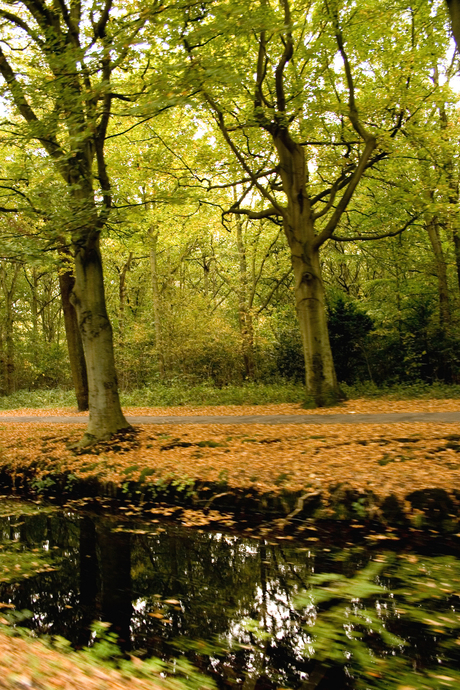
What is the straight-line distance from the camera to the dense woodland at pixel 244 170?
927cm

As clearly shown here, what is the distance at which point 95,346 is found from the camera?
416 inches

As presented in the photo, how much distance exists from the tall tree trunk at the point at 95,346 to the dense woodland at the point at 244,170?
1.3 inches

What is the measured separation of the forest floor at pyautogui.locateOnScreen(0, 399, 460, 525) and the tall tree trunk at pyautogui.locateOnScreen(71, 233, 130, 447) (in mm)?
518

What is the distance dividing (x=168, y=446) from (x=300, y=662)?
6.61 m

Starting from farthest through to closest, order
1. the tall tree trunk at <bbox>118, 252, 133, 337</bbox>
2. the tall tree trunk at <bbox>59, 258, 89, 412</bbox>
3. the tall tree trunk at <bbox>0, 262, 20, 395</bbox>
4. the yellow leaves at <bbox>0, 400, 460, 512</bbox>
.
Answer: the tall tree trunk at <bbox>0, 262, 20, 395</bbox> → the tall tree trunk at <bbox>118, 252, 133, 337</bbox> → the tall tree trunk at <bbox>59, 258, 89, 412</bbox> → the yellow leaves at <bbox>0, 400, 460, 512</bbox>

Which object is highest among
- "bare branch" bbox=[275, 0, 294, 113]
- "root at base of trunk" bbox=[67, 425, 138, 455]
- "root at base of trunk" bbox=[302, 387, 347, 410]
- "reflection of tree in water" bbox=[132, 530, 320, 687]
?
"bare branch" bbox=[275, 0, 294, 113]

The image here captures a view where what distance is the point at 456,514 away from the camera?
5711 millimetres

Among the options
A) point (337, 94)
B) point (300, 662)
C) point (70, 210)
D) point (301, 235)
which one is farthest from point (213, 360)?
point (300, 662)

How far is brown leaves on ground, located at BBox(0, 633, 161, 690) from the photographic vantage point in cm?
220

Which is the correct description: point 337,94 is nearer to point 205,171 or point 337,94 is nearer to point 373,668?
point 205,171

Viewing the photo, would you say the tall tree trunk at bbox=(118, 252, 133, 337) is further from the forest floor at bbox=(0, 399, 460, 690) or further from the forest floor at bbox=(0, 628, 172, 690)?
the forest floor at bbox=(0, 628, 172, 690)

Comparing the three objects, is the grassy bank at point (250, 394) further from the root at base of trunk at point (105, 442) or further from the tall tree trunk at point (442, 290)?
the root at base of trunk at point (105, 442)

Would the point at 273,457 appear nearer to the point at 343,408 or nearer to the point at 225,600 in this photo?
the point at 225,600

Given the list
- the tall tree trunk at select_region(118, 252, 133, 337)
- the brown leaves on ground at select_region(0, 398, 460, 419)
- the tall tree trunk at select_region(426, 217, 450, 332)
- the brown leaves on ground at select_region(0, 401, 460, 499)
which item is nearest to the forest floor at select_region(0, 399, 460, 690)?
the brown leaves on ground at select_region(0, 401, 460, 499)
